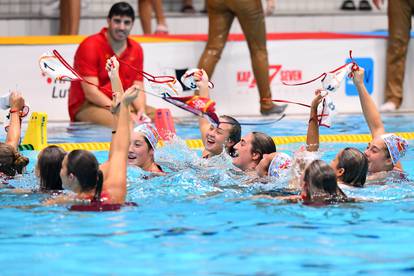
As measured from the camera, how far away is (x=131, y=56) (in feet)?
31.5

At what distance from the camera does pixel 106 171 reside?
5777mm

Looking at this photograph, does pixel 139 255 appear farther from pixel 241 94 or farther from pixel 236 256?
pixel 241 94

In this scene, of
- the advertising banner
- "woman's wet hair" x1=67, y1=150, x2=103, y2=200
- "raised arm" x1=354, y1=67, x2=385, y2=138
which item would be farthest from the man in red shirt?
"woman's wet hair" x1=67, y1=150, x2=103, y2=200

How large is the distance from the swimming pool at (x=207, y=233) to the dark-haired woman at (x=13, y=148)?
0.11m

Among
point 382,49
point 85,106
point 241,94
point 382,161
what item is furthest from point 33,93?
point 382,161

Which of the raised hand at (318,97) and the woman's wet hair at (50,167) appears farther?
the raised hand at (318,97)

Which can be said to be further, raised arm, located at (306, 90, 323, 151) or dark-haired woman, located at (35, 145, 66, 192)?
raised arm, located at (306, 90, 323, 151)

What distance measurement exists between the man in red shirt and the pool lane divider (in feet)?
2.15

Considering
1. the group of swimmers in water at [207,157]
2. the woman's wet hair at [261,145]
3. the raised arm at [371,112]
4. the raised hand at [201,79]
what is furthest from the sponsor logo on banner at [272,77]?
the woman's wet hair at [261,145]

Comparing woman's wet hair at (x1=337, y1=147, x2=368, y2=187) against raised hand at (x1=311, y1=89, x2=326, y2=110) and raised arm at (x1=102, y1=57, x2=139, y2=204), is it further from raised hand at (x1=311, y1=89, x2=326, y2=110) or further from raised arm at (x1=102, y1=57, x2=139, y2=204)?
raised arm at (x1=102, y1=57, x2=139, y2=204)

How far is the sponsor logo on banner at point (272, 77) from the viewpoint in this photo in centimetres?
1103

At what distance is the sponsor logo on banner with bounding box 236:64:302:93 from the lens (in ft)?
36.2

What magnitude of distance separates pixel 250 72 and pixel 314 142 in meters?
4.08

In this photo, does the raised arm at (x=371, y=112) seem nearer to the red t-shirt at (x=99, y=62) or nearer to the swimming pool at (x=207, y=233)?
the swimming pool at (x=207, y=233)
